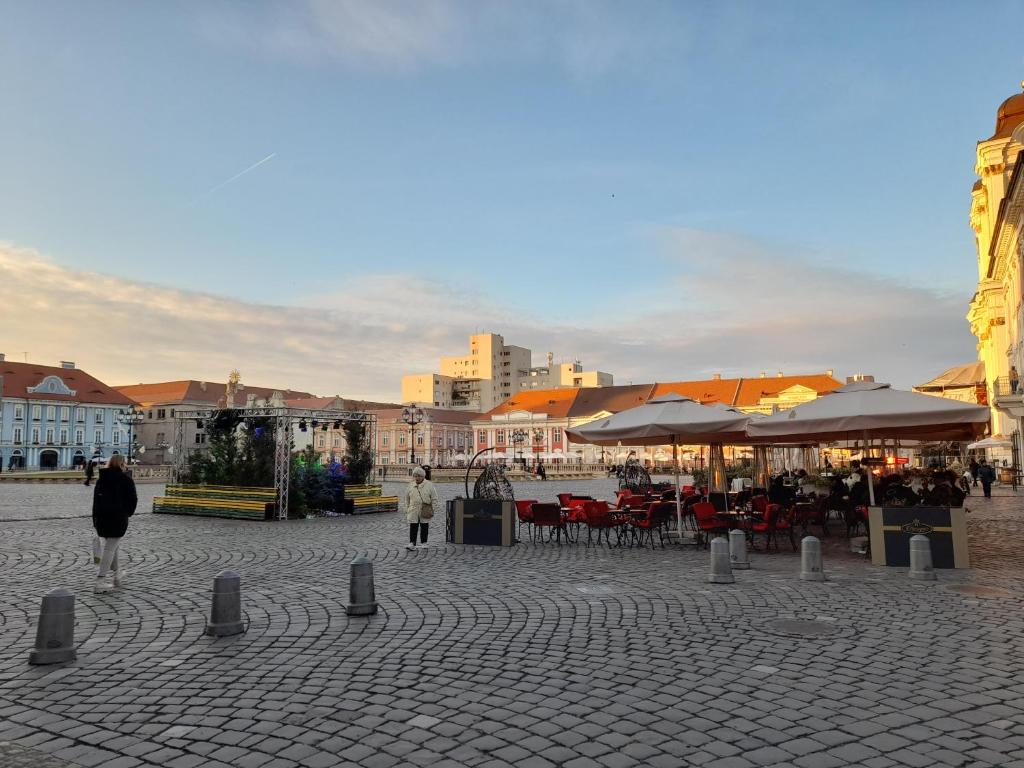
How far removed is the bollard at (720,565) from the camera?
9719 millimetres

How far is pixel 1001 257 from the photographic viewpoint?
40.9 m

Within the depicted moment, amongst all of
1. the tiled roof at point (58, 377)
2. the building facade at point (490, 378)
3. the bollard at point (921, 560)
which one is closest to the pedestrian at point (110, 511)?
the bollard at point (921, 560)

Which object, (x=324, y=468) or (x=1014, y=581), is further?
(x=324, y=468)

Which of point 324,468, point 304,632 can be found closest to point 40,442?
point 324,468

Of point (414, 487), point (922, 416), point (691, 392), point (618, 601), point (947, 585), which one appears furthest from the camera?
point (691, 392)

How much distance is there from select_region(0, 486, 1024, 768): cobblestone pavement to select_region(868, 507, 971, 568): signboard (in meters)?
0.48

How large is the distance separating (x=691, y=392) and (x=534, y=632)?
9752cm

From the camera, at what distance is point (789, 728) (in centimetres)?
463

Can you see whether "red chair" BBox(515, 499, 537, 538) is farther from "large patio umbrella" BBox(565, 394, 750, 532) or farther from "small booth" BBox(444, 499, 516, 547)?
"large patio umbrella" BBox(565, 394, 750, 532)

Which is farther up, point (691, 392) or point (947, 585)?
point (691, 392)

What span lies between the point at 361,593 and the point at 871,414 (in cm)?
835

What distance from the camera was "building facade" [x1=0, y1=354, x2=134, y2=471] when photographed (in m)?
84.3

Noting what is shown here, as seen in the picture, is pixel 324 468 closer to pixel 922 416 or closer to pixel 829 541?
pixel 829 541

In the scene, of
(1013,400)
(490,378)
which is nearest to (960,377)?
(1013,400)
